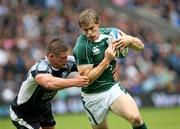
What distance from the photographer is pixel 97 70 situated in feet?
31.2

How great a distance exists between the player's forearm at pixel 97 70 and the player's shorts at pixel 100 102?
0.46 m

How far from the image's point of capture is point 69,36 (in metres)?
21.8

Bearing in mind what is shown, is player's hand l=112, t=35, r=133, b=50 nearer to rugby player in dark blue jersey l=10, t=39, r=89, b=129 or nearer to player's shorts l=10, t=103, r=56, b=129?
rugby player in dark blue jersey l=10, t=39, r=89, b=129

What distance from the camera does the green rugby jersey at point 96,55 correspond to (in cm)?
988

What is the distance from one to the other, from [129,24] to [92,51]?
14102 millimetres

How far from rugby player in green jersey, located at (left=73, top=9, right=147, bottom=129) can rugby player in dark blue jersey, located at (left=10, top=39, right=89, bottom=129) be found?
27cm

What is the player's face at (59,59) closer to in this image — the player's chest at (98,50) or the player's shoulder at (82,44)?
the player's shoulder at (82,44)

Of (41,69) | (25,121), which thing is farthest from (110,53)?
(25,121)

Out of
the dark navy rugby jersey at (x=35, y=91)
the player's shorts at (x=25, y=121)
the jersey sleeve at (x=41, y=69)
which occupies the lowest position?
the player's shorts at (x=25, y=121)

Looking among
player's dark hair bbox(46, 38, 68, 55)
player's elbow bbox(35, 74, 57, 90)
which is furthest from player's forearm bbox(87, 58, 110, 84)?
player's elbow bbox(35, 74, 57, 90)

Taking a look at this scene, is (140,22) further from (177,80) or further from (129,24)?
(177,80)

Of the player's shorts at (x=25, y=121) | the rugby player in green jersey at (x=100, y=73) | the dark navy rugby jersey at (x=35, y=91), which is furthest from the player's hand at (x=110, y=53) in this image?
the player's shorts at (x=25, y=121)

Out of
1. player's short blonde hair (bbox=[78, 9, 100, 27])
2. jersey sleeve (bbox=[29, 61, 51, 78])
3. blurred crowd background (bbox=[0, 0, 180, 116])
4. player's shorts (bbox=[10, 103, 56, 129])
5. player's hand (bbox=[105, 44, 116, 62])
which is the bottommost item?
blurred crowd background (bbox=[0, 0, 180, 116])

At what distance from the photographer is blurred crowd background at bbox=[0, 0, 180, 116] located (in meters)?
19.5
